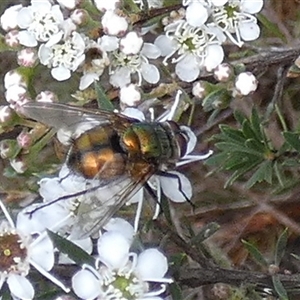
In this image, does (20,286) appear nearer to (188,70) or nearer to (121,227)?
(121,227)

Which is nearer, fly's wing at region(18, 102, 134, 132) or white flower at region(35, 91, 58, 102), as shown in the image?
fly's wing at region(18, 102, 134, 132)

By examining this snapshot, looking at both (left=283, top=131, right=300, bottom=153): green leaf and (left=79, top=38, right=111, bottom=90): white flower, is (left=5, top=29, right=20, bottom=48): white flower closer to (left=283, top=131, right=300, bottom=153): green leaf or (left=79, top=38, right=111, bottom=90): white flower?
(left=79, top=38, right=111, bottom=90): white flower

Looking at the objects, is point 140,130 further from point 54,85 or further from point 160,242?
point 54,85

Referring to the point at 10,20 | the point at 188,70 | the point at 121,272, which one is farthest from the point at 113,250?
the point at 10,20

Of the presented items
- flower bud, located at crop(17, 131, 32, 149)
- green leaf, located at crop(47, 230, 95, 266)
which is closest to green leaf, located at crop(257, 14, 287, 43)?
flower bud, located at crop(17, 131, 32, 149)

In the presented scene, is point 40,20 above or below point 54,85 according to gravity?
above

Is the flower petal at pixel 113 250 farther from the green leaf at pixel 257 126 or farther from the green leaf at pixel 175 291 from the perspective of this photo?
the green leaf at pixel 257 126

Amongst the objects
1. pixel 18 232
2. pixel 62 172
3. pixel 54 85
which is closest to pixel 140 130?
pixel 62 172
